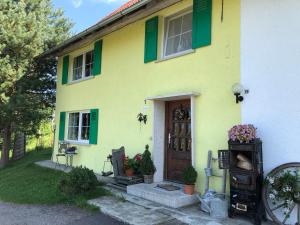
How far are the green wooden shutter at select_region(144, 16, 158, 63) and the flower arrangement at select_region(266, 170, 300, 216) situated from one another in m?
4.36

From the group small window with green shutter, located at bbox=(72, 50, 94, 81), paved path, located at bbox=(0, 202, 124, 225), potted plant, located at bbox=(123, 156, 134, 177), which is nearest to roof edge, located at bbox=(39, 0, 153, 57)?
small window with green shutter, located at bbox=(72, 50, 94, 81)

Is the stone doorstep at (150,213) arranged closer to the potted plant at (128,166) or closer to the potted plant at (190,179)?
the potted plant at (190,179)

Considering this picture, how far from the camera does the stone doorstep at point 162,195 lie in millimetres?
5811

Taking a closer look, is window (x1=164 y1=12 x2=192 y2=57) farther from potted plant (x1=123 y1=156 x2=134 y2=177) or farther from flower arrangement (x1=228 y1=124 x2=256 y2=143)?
potted plant (x1=123 y1=156 x2=134 y2=177)

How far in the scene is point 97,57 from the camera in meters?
10.2

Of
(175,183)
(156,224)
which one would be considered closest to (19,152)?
(175,183)

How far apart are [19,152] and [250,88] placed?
44.2ft

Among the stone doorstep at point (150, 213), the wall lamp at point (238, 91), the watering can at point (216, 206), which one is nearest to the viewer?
the stone doorstep at point (150, 213)

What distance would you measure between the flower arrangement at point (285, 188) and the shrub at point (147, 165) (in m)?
2.97

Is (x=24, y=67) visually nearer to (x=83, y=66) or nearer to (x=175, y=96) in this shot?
(x=83, y=66)

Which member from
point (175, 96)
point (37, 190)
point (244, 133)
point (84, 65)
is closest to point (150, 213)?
point (244, 133)

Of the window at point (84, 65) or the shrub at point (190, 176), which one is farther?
the window at point (84, 65)

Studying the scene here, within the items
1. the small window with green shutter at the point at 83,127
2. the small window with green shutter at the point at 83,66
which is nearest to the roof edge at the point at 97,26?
the small window with green shutter at the point at 83,66

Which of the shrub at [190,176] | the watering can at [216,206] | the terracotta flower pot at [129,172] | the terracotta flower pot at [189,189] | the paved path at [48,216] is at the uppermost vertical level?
the shrub at [190,176]
